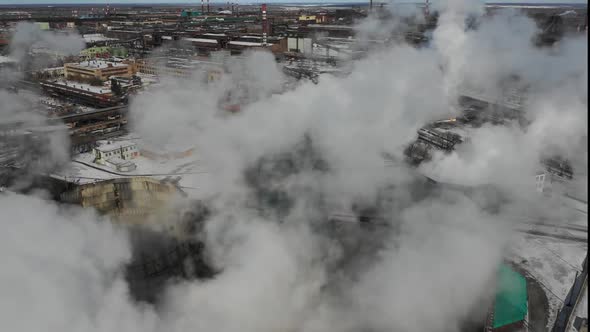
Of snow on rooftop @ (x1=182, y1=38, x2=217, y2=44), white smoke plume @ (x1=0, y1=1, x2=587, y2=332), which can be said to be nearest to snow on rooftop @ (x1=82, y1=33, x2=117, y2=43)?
snow on rooftop @ (x1=182, y1=38, x2=217, y2=44)

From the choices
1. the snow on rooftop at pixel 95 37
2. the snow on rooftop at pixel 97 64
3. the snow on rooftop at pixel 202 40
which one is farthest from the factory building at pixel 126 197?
the snow on rooftop at pixel 95 37

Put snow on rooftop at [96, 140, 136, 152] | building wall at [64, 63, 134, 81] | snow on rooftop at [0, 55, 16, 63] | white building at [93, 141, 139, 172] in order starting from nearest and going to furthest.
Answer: white building at [93, 141, 139, 172], snow on rooftop at [96, 140, 136, 152], snow on rooftop at [0, 55, 16, 63], building wall at [64, 63, 134, 81]

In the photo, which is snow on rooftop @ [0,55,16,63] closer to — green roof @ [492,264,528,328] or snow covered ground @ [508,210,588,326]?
snow covered ground @ [508,210,588,326]

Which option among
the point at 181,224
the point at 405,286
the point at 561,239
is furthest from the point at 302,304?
the point at 561,239

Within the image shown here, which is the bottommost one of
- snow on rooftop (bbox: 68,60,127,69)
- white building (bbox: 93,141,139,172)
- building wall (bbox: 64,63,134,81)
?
white building (bbox: 93,141,139,172)

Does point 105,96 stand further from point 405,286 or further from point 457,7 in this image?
point 405,286

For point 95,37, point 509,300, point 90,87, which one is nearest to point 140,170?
point 509,300

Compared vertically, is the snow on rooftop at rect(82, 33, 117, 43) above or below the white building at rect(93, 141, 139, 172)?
above

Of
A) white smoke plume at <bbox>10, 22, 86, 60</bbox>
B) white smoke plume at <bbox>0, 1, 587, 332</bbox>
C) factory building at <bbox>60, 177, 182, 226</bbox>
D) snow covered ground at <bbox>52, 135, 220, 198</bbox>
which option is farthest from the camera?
white smoke plume at <bbox>10, 22, 86, 60</bbox>
